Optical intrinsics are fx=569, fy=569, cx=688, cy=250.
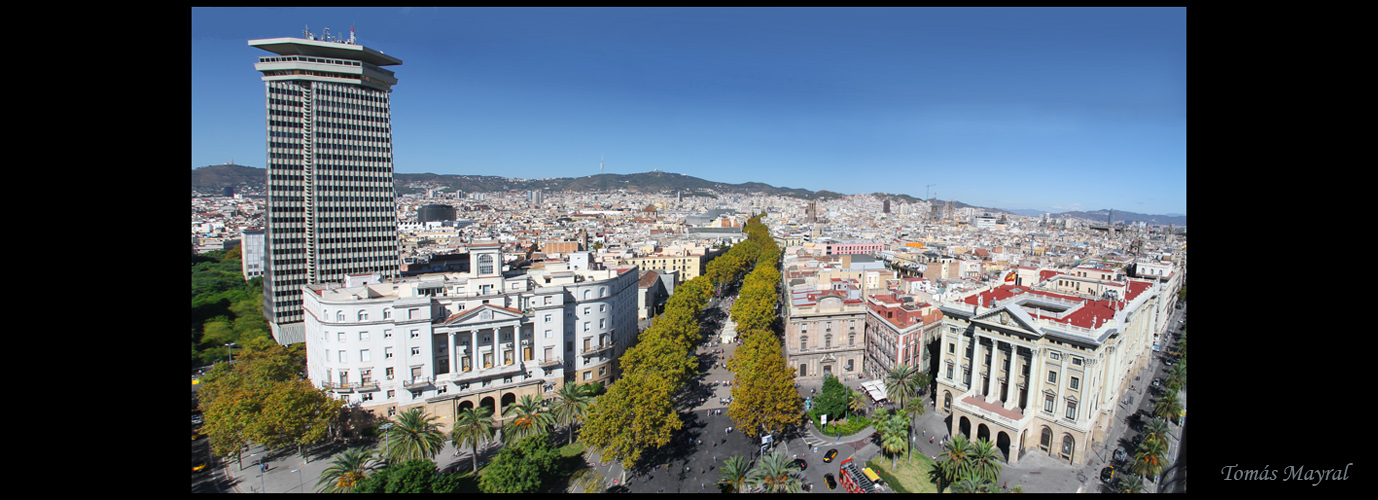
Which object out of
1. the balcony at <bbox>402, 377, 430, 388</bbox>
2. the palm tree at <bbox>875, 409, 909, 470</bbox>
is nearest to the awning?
the palm tree at <bbox>875, 409, 909, 470</bbox>

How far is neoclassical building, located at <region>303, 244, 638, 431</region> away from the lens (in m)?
24.8

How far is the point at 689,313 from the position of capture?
36281 mm

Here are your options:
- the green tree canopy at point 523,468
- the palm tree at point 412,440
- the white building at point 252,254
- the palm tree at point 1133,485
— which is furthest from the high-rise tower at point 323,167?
the palm tree at point 1133,485

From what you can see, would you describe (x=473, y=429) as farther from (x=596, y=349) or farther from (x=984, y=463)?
(x=984, y=463)

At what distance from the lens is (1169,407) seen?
77.9 ft

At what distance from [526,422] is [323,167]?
29.4 meters

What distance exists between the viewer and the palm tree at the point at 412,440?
20734 millimetres

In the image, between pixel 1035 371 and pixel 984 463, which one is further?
pixel 1035 371

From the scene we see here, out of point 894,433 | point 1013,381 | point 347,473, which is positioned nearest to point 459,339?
point 347,473

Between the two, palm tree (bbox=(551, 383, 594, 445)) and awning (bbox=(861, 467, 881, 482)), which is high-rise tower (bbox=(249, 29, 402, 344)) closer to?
palm tree (bbox=(551, 383, 594, 445))
